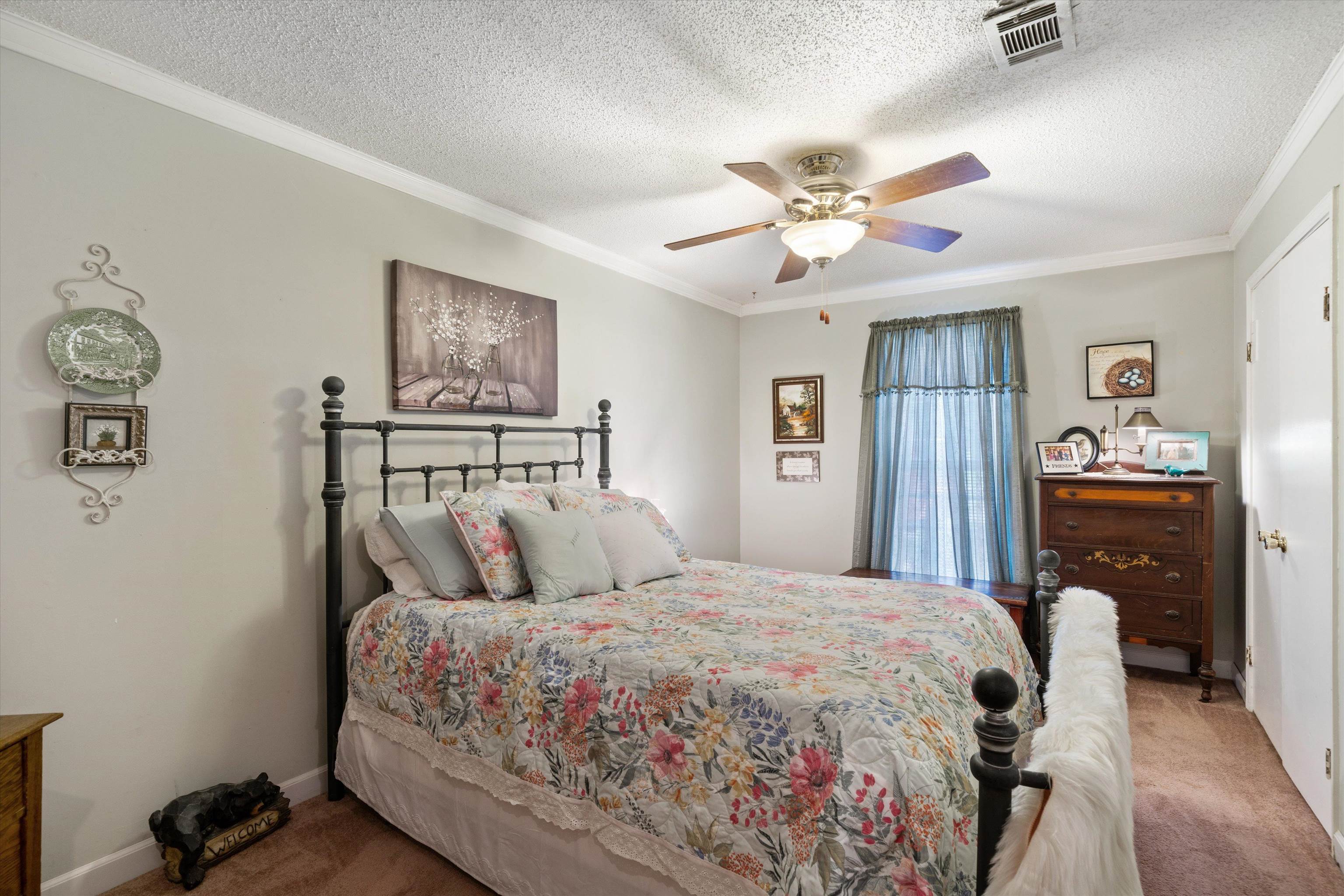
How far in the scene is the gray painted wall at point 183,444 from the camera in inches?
71.7

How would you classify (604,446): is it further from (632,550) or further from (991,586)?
(991,586)

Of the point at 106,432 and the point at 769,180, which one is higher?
the point at 769,180

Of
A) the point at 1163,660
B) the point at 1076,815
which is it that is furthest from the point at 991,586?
the point at 1076,815

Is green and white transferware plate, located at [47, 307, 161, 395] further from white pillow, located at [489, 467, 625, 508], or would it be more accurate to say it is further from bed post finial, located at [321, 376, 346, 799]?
white pillow, located at [489, 467, 625, 508]

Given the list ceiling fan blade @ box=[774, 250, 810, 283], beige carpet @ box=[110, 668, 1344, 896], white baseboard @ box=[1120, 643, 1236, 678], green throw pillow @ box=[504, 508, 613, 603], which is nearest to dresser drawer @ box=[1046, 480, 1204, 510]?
white baseboard @ box=[1120, 643, 1236, 678]

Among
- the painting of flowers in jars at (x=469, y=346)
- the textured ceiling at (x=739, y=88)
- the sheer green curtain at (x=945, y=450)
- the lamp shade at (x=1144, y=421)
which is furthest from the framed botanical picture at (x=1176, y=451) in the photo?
the painting of flowers in jars at (x=469, y=346)

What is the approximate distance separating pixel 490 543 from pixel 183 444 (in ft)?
3.38

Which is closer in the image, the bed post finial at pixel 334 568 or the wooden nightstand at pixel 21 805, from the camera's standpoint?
the wooden nightstand at pixel 21 805

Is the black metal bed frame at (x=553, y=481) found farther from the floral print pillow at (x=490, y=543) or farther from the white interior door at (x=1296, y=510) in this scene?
the white interior door at (x=1296, y=510)

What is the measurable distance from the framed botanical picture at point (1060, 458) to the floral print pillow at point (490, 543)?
10.3ft

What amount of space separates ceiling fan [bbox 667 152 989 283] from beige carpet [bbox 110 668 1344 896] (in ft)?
7.46

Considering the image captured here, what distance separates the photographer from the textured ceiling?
5.87 ft

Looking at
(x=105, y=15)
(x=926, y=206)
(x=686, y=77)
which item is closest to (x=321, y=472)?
(x=105, y=15)

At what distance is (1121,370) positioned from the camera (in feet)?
12.9
